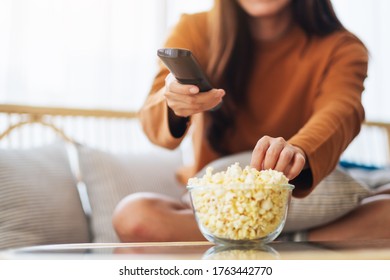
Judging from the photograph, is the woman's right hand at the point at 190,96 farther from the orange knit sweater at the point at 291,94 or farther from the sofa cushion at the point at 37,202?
the sofa cushion at the point at 37,202

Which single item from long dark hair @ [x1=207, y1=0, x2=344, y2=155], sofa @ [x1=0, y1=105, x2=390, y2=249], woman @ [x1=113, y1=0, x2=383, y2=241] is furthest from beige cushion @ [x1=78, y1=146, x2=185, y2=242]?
long dark hair @ [x1=207, y1=0, x2=344, y2=155]

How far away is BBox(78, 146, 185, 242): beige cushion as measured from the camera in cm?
111

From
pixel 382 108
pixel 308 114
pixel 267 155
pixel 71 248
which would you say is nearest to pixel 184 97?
pixel 267 155

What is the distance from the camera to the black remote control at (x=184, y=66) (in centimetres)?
52

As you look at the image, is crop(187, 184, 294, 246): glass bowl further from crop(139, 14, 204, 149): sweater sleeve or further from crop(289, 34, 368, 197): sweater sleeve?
crop(139, 14, 204, 149): sweater sleeve

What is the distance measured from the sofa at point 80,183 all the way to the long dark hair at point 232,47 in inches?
4.0

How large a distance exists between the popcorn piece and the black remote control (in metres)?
0.12

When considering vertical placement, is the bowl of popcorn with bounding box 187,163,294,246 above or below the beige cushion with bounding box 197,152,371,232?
above

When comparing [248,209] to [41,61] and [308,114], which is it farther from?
[41,61]

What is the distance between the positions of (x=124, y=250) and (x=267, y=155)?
20 cm

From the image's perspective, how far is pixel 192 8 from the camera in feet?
4.91

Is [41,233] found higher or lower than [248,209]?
lower

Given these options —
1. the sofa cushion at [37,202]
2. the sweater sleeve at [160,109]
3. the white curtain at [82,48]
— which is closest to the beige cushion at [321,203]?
the sweater sleeve at [160,109]

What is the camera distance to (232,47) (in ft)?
3.33
